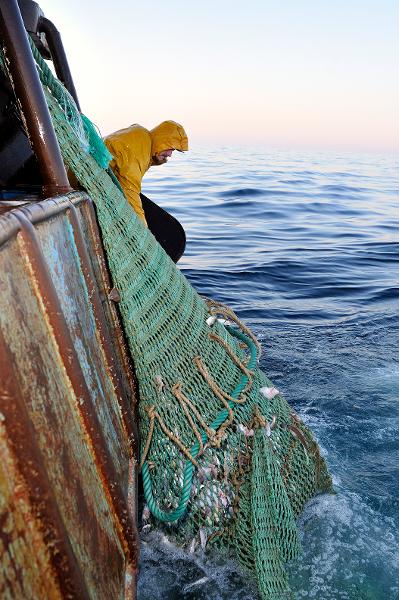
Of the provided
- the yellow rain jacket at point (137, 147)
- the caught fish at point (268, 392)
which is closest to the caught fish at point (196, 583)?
the caught fish at point (268, 392)

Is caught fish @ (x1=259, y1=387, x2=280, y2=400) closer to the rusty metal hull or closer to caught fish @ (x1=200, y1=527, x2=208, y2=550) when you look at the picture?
caught fish @ (x1=200, y1=527, x2=208, y2=550)

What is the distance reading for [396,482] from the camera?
3582mm

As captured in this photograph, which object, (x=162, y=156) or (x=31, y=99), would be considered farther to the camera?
(x=162, y=156)

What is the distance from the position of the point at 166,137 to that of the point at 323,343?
3.10 meters

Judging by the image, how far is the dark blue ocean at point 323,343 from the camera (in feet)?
8.46

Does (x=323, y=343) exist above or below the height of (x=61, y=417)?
below

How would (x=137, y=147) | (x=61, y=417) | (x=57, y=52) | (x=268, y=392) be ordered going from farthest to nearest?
(x=137, y=147)
(x=57, y=52)
(x=268, y=392)
(x=61, y=417)

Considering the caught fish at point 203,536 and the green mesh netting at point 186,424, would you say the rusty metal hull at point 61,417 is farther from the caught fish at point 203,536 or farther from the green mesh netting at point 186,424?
the caught fish at point 203,536

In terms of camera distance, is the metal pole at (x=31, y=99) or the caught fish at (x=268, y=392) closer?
the metal pole at (x=31, y=99)

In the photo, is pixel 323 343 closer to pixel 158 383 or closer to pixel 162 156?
pixel 162 156

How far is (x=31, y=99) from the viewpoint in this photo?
1884 millimetres

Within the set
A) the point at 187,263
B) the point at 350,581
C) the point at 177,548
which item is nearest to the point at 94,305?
the point at 177,548

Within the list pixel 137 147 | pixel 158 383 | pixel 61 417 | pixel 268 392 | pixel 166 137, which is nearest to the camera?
pixel 61 417

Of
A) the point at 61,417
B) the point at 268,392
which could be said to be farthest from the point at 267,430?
the point at 61,417
